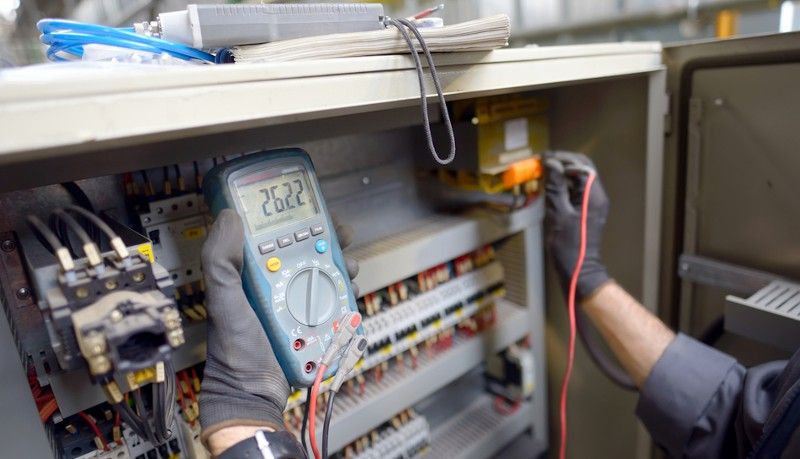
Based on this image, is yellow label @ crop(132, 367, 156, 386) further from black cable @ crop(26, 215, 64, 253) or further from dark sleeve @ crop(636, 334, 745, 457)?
dark sleeve @ crop(636, 334, 745, 457)

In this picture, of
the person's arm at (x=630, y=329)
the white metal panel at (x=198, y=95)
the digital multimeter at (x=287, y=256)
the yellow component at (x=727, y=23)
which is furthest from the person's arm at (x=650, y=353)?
the yellow component at (x=727, y=23)

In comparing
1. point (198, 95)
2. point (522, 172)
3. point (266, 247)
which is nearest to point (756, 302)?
point (522, 172)

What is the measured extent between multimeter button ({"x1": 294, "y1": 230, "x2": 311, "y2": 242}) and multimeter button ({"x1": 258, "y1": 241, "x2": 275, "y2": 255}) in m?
0.03

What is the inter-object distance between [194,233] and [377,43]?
0.39 meters

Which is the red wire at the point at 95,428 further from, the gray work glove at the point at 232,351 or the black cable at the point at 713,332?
the black cable at the point at 713,332

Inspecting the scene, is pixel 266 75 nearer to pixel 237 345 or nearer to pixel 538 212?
pixel 237 345

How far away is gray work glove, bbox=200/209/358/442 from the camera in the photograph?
0.58m

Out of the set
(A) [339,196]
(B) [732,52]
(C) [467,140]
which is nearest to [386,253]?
(A) [339,196]

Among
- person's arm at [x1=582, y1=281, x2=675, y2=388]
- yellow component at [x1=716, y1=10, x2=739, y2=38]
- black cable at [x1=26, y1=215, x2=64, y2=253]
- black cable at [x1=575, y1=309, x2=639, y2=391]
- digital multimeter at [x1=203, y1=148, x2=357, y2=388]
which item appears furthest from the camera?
yellow component at [x1=716, y1=10, x2=739, y2=38]

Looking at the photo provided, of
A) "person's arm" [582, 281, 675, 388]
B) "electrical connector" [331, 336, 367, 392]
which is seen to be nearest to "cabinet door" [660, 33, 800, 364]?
"person's arm" [582, 281, 675, 388]

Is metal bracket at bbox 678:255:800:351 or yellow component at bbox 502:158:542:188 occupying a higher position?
yellow component at bbox 502:158:542:188

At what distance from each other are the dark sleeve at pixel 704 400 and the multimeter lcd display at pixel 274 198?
2.13ft

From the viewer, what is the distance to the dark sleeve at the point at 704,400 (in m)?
0.78

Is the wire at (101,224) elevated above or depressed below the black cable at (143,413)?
above
